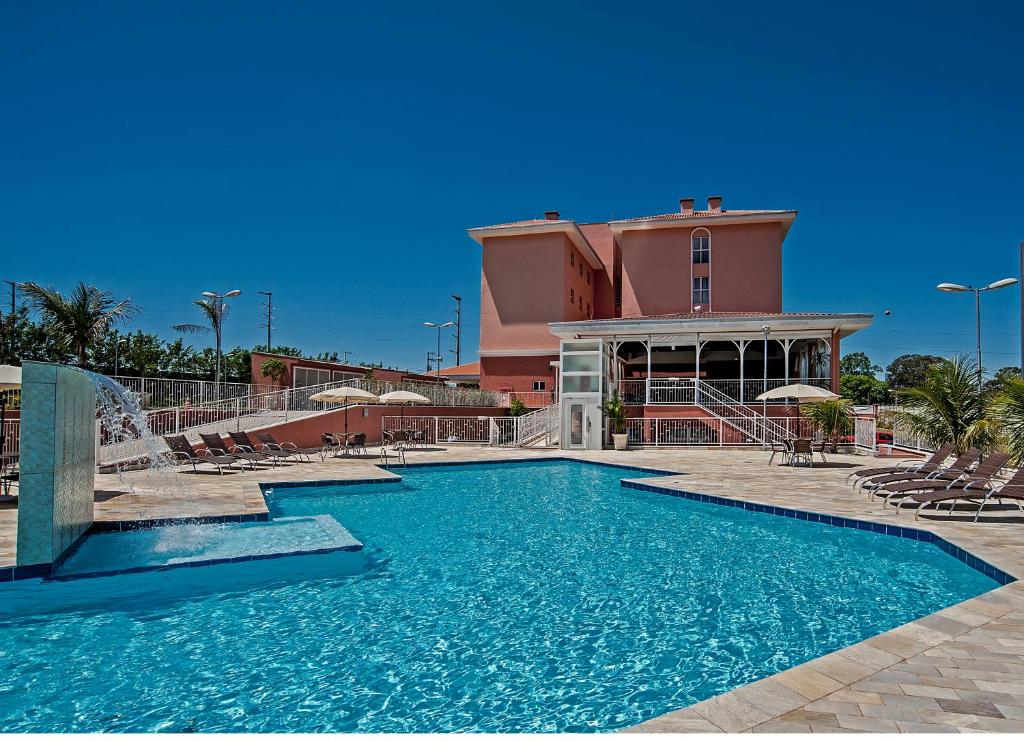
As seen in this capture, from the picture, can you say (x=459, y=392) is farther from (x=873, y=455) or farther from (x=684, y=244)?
(x=873, y=455)

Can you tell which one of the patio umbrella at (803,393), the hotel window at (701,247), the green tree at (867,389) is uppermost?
the hotel window at (701,247)

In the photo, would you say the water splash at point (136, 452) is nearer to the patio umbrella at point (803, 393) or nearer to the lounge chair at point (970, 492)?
the lounge chair at point (970, 492)

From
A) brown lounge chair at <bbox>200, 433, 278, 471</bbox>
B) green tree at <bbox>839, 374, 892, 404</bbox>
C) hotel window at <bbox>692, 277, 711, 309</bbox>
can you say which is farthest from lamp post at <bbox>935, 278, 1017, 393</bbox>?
green tree at <bbox>839, 374, 892, 404</bbox>

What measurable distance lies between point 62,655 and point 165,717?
1589 millimetres

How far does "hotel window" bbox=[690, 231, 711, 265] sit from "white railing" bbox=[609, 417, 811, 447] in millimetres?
12933

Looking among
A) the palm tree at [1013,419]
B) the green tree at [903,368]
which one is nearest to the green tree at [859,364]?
the green tree at [903,368]

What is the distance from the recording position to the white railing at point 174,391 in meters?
17.2

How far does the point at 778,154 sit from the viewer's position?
29.2 meters

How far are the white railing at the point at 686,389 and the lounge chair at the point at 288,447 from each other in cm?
1184

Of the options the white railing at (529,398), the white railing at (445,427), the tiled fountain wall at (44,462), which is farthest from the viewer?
the white railing at (529,398)

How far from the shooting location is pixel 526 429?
22.7 metres

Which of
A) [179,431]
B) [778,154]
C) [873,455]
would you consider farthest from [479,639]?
[778,154]

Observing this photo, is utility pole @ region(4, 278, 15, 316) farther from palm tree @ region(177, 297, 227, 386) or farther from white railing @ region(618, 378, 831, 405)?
white railing @ region(618, 378, 831, 405)

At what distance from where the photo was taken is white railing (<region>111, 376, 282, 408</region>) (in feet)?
56.5
